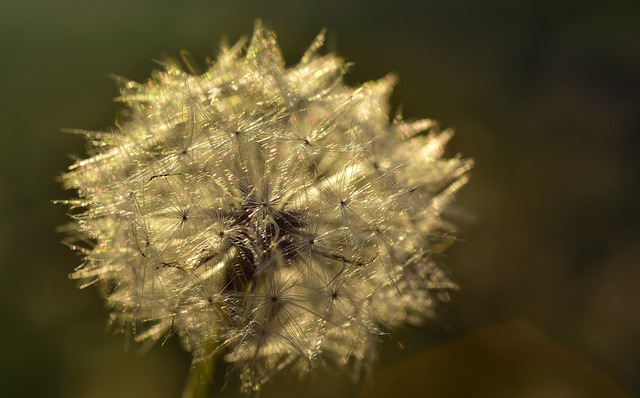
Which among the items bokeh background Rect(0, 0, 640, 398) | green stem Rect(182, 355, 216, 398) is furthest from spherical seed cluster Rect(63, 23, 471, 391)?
bokeh background Rect(0, 0, 640, 398)

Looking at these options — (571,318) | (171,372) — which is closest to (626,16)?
(571,318)

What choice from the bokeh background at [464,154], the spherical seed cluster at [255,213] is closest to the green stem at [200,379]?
the spherical seed cluster at [255,213]

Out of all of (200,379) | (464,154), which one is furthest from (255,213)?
(464,154)

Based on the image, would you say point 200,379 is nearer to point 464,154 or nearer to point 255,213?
point 255,213

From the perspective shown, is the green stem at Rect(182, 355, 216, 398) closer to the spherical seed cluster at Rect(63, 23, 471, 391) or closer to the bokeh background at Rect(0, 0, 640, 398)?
the spherical seed cluster at Rect(63, 23, 471, 391)

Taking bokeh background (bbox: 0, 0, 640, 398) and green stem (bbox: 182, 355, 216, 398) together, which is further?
bokeh background (bbox: 0, 0, 640, 398)

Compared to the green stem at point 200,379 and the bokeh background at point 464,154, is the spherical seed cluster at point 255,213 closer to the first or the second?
the green stem at point 200,379
